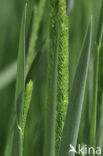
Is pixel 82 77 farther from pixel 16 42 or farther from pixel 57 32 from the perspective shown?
pixel 16 42

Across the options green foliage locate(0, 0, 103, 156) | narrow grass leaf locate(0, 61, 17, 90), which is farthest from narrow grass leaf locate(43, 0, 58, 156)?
narrow grass leaf locate(0, 61, 17, 90)

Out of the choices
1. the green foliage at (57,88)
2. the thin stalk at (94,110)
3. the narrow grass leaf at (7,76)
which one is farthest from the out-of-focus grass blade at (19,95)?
the narrow grass leaf at (7,76)

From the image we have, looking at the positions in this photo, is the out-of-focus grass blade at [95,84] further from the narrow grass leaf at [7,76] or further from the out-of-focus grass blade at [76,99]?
the narrow grass leaf at [7,76]

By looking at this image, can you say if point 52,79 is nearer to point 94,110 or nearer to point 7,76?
point 94,110

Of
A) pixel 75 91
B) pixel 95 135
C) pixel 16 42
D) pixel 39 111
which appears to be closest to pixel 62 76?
pixel 75 91

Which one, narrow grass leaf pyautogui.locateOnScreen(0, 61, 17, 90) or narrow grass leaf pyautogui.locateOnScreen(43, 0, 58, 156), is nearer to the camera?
narrow grass leaf pyautogui.locateOnScreen(43, 0, 58, 156)

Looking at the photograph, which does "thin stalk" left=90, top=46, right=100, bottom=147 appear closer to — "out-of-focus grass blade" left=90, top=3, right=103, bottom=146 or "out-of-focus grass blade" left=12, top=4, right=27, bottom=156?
"out-of-focus grass blade" left=90, top=3, right=103, bottom=146

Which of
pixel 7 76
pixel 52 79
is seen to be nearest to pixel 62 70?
pixel 52 79

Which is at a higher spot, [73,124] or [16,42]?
[16,42]
